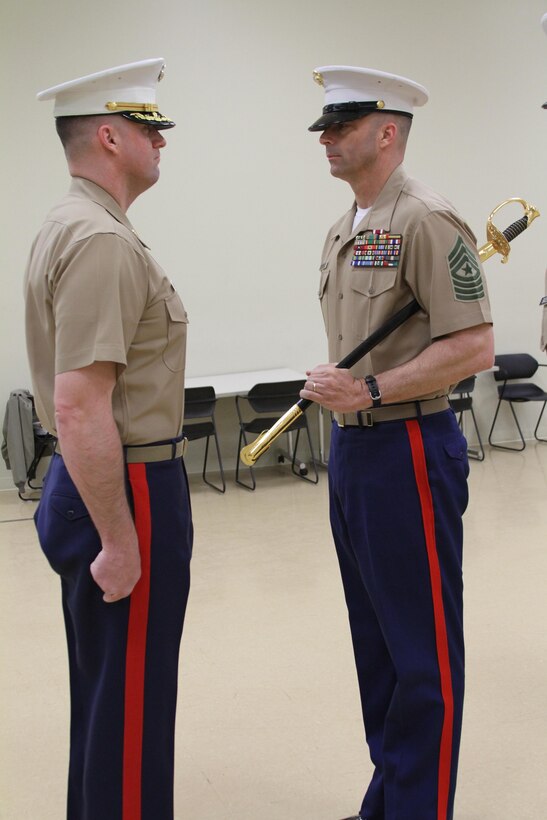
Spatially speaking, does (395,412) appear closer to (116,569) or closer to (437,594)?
(437,594)

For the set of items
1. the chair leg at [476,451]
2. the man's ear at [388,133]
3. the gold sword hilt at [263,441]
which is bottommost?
the chair leg at [476,451]

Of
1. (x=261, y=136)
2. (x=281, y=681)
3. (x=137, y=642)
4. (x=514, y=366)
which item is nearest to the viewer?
(x=137, y=642)

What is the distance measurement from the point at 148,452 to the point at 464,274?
78 cm

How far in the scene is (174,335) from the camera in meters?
1.73

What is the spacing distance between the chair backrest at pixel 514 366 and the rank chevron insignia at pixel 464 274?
17.7ft

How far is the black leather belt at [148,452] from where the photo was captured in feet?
5.63

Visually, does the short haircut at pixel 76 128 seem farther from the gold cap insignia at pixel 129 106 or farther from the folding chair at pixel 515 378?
the folding chair at pixel 515 378

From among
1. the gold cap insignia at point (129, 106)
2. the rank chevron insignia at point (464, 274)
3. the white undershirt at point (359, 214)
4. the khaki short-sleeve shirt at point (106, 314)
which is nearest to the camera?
the khaki short-sleeve shirt at point (106, 314)

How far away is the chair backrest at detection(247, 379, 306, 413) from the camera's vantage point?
5.94 meters

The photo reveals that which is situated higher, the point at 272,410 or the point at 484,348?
the point at 484,348

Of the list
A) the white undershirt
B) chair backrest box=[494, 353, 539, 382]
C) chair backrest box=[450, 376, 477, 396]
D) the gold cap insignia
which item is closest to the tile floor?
the white undershirt

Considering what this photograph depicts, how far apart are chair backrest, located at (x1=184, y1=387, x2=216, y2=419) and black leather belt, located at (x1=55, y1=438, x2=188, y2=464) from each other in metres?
4.06

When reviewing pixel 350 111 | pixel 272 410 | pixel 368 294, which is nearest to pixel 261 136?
pixel 272 410

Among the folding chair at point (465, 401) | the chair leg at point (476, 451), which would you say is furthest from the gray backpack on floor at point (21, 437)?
the chair leg at point (476, 451)
